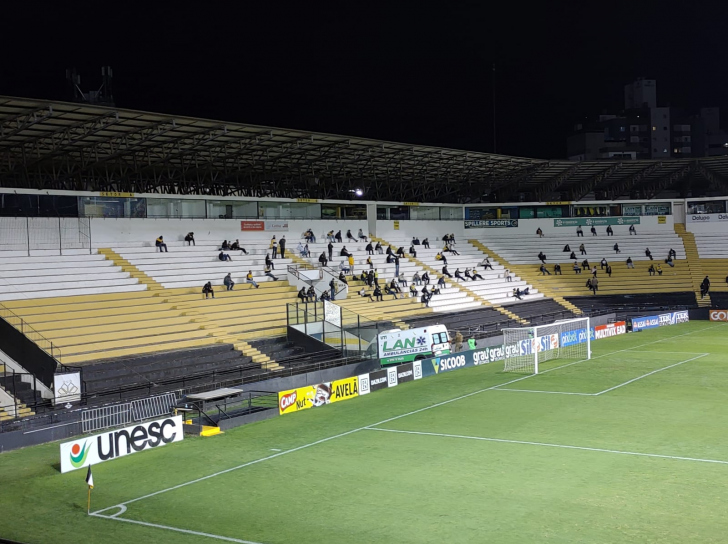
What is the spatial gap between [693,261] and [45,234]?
4991cm

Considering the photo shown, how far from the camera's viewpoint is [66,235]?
38.6 m

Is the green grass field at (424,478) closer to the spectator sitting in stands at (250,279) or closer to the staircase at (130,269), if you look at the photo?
the staircase at (130,269)

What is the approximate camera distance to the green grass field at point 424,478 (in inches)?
570

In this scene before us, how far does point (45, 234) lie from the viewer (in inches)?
1471

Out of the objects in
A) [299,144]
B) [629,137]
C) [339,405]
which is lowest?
[339,405]

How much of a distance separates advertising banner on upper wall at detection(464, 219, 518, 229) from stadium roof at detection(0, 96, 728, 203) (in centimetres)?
219

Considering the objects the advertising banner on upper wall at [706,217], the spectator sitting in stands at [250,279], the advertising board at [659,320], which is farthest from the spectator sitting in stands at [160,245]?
the advertising banner on upper wall at [706,217]

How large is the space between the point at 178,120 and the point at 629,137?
116 m

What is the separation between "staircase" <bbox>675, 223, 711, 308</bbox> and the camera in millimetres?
57475

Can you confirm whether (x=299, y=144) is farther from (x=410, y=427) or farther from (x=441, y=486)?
(x=441, y=486)

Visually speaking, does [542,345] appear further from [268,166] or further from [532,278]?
[268,166]

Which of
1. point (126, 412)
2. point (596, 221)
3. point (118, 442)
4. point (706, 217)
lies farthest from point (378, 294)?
point (706, 217)

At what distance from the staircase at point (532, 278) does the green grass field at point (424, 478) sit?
2660 centimetres

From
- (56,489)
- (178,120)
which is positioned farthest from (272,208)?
(56,489)
